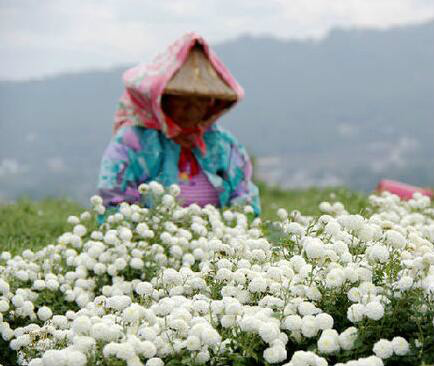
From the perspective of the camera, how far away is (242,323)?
2451 mm

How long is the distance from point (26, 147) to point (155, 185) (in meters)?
53.7

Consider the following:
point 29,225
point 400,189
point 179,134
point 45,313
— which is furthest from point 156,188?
point 400,189

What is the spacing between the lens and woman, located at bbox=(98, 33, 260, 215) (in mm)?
5367

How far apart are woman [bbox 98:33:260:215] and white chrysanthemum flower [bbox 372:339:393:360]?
10.1 feet

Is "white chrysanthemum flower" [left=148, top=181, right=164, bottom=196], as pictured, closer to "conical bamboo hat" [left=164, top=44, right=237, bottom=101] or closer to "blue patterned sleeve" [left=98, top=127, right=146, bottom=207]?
"blue patterned sleeve" [left=98, top=127, right=146, bottom=207]

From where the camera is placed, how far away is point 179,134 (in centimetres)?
561

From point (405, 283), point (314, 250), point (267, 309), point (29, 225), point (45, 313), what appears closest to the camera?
point (405, 283)

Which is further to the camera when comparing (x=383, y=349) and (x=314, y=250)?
(x=314, y=250)

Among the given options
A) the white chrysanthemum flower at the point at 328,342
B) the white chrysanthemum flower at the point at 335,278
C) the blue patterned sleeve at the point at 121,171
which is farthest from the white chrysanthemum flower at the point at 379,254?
the blue patterned sleeve at the point at 121,171

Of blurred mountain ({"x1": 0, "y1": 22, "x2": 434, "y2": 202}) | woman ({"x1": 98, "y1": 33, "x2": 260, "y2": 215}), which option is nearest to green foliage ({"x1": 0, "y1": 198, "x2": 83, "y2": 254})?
woman ({"x1": 98, "y1": 33, "x2": 260, "y2": 215})

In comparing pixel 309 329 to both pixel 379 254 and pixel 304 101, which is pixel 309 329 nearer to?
pixel 379 254

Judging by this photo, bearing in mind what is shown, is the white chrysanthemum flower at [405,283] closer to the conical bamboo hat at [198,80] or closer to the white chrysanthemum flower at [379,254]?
the white chrysanthemum flower at [379,254]

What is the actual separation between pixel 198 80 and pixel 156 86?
0.33 m

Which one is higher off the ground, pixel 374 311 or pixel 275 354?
pixel 374 311
